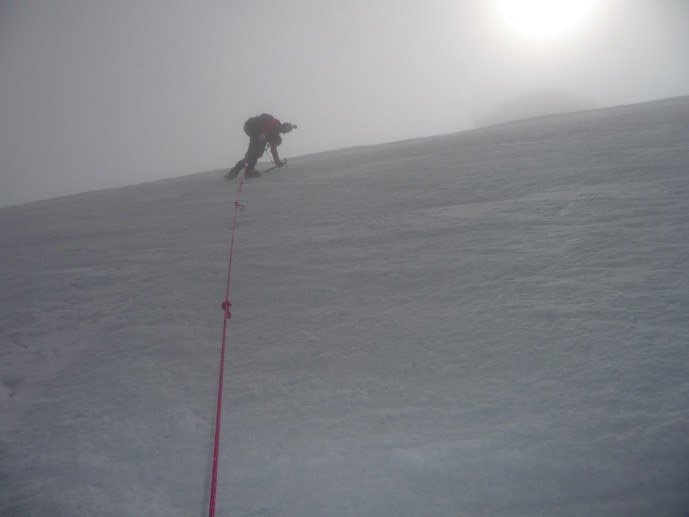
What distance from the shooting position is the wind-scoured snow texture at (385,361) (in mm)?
1380

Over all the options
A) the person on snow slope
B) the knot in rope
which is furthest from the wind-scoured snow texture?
the person on snow slope

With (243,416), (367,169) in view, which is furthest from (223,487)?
(367,169)

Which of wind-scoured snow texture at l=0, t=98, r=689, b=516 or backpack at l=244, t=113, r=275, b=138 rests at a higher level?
backpack at l=244, t=113, r=275, b=138

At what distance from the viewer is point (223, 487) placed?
1.45m

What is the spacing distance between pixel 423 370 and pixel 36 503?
1459mm

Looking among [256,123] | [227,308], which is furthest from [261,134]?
[227,308]

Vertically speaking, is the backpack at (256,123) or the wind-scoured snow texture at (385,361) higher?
the backpack at (256,123)

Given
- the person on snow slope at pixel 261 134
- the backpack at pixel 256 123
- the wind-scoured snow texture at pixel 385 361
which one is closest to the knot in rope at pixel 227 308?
the wind-scoured snow texture at pixel 385 361

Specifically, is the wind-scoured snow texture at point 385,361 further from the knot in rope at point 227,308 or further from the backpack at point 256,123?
the backpack at point 256,123

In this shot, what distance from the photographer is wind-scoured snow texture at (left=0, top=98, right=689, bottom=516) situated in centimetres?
138

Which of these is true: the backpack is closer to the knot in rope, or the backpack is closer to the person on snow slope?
the person on snow slope

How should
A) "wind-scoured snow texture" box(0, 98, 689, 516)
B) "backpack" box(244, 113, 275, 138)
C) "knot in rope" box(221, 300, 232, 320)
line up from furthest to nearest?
1. "backpack" box(244, 113, 275, 138)
2. "knot in rope" box(221, 300, 232, 320)
3. "wind-scoured snow texture" box(0, 98, 689, 516)

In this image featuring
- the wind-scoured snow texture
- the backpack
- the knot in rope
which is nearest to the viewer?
the wind-scoured snow texture

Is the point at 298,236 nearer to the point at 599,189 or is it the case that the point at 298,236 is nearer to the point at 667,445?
the point at 599,189
